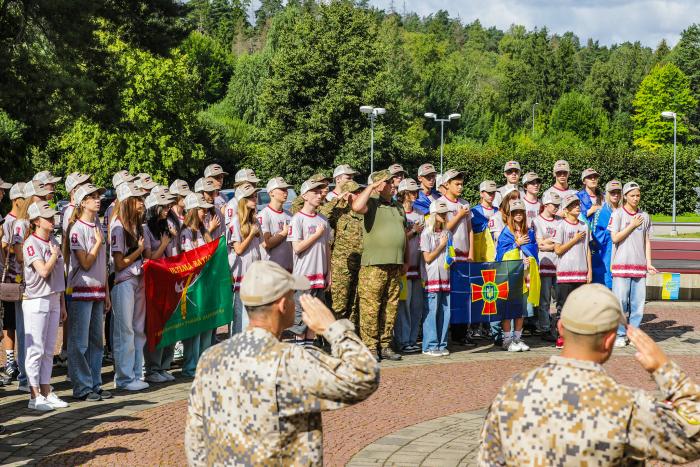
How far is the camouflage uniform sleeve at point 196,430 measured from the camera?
12.9 ft

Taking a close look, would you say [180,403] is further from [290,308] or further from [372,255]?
[290,308]

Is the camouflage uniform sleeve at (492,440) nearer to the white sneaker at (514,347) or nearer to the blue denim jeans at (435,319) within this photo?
the blue denim jeans at (435,319)

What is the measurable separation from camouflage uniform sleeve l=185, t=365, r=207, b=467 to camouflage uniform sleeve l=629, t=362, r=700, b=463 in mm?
1706

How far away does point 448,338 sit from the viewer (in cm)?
1348

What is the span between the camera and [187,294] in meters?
11.0

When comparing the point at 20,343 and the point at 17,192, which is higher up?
the point at 17,192

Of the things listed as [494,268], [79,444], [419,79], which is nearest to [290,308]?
[79,444]

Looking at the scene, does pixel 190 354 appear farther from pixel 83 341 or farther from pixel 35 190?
pixel 35 190

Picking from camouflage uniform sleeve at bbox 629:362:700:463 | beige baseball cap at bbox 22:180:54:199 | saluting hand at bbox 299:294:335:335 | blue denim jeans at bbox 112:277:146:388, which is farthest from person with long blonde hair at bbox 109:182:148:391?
camouflage uniform sleeve at bbox 629:362:700:463

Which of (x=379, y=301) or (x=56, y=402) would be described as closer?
(x=56, y=402)

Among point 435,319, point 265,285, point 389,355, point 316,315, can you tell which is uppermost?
point 265,285

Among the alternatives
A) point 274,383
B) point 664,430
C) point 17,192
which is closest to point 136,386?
point 17,192

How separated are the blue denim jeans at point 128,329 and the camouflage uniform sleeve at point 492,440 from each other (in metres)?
7.18

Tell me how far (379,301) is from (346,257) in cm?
74
